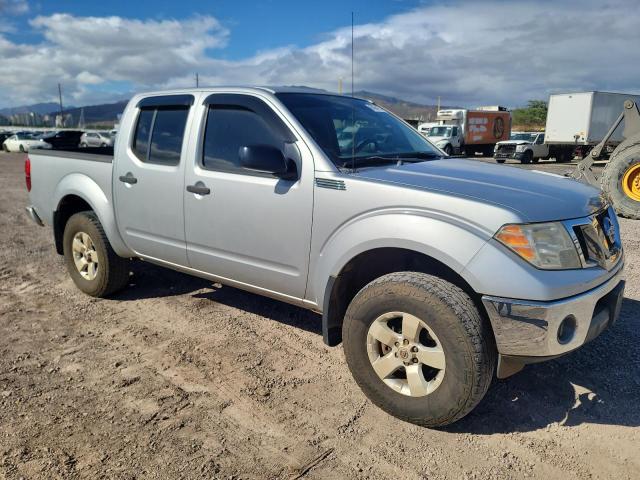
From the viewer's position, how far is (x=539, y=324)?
2.40 meters

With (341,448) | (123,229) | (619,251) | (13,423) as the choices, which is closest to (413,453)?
(341,448)

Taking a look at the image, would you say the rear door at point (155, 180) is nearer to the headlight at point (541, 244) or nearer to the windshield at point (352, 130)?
the windshield at point (352, 130)

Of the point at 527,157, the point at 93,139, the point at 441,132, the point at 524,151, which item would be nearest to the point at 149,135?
the point at 524,151

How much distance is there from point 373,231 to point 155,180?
199 cm

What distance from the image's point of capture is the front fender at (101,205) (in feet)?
14.5

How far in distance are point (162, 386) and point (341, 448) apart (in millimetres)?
1273

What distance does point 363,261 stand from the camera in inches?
122

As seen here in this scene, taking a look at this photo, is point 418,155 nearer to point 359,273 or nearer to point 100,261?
point 359,273

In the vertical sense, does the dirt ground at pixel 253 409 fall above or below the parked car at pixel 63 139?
below

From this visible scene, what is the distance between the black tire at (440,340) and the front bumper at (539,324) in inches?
4.2

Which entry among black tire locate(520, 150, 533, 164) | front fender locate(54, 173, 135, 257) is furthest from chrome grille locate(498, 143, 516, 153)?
front fender locate(54, 173, 135, 257)

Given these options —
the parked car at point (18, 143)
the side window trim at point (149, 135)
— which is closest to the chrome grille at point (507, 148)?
the side window trim at point (149, 135)

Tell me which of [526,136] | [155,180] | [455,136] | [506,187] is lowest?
[155,180]

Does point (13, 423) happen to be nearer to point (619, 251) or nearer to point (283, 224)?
point (283, 224)
